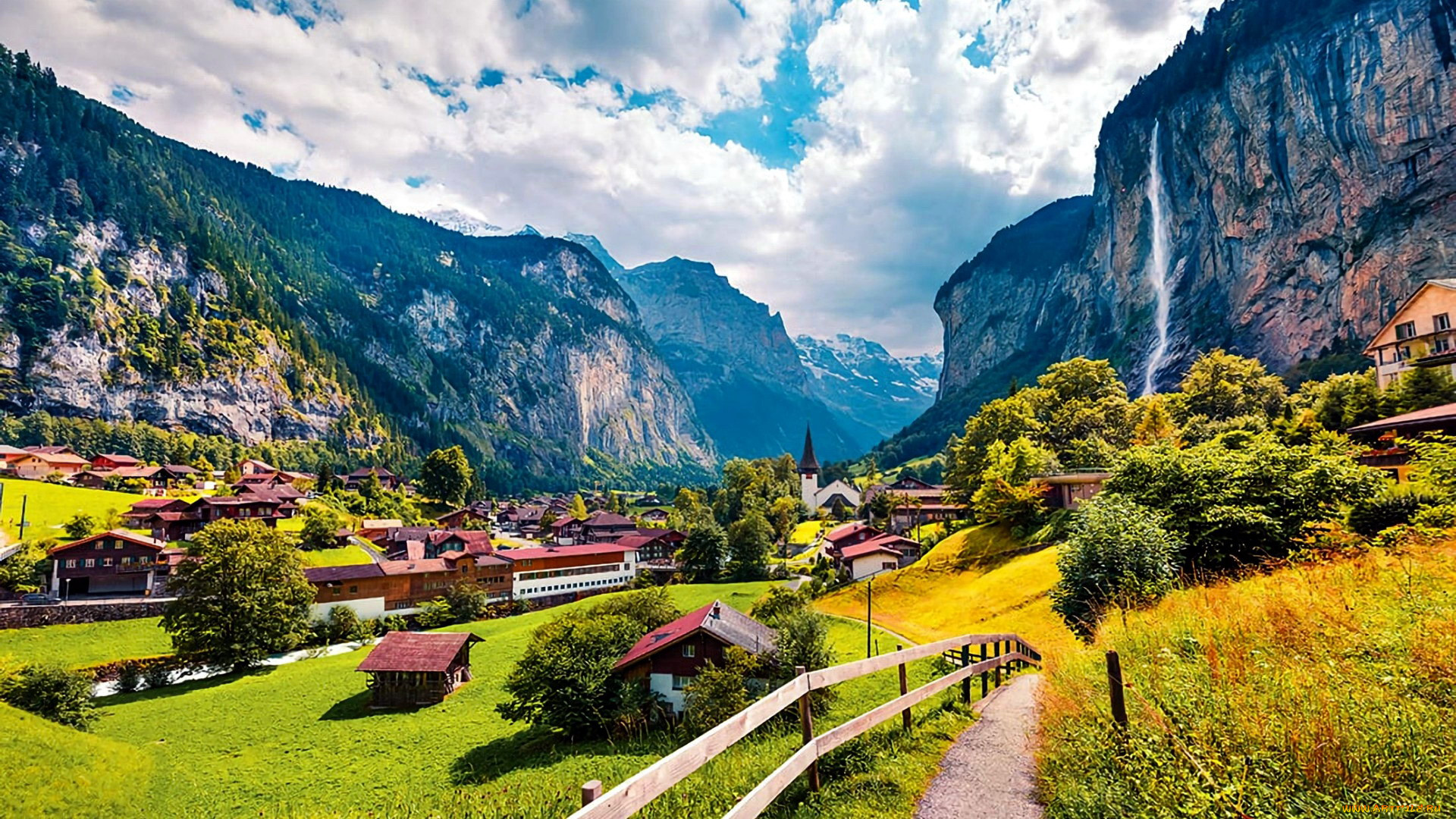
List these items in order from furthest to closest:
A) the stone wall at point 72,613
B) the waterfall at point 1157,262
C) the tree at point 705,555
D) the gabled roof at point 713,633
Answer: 1. the waterfall at point 1157,262
2. the tree at point 705,555
3. the stone wall at point 72,613
4. the gabled roof at point 713,633

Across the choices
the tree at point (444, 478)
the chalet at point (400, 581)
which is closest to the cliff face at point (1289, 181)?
the chalet at point (400, 581)

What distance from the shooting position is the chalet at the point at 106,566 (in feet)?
172

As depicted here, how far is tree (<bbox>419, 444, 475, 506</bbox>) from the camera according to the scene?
4427 inches

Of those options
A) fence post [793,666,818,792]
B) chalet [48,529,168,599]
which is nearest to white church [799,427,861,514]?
chalet [48,529,168,599]

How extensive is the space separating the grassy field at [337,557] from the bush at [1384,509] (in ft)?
246

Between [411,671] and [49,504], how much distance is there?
204 feet

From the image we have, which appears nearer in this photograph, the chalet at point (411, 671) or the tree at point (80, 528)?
the chalet at point (411, 671)

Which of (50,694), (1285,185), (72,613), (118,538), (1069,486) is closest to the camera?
(50,694)

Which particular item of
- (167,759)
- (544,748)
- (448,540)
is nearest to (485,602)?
(448,540)

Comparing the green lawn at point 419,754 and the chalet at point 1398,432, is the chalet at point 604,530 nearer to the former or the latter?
the green lawn at point 419,754

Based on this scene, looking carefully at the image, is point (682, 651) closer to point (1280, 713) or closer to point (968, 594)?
point (968, 594)

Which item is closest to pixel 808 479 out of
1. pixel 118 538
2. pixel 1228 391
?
pixel 1228 391

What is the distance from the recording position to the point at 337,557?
227 ft

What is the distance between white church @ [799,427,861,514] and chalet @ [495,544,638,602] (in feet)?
167
